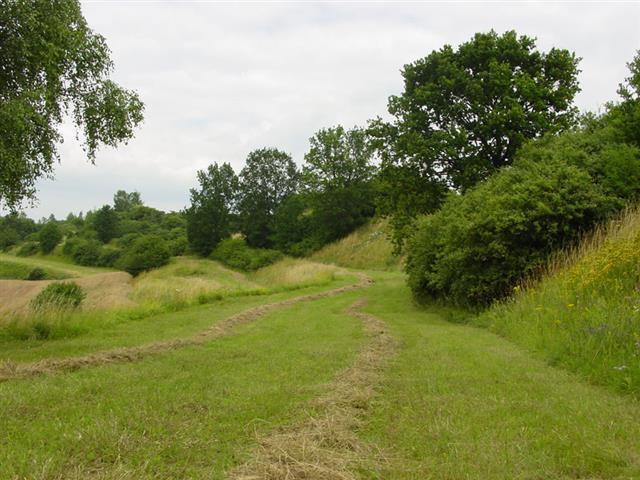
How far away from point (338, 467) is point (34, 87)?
10.2 m

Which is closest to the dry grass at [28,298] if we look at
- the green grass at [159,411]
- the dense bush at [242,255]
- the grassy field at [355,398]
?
the grassy field at [355,398]

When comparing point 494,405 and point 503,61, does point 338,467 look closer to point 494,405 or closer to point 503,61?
point 494,405

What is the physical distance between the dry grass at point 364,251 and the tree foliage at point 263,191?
8361 millimetres

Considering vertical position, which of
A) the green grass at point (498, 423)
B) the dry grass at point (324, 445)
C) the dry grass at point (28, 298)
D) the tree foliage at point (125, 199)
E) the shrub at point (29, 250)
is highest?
the tree foliage at point (125, 199)

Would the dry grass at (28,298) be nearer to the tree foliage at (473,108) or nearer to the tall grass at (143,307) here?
the tall grass at (143,307)

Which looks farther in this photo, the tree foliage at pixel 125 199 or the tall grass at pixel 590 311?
the tree foliage at pixel 125 199

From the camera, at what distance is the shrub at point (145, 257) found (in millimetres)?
46062

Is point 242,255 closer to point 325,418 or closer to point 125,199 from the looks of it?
point 325,418

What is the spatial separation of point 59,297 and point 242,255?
35539 mm

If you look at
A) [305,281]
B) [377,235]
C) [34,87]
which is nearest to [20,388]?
[34,87]

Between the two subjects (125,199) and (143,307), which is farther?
(125,199)

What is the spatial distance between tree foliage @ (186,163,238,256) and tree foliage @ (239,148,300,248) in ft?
4.74

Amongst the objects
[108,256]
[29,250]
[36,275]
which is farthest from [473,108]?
[29,250]

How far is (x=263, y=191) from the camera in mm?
56188
